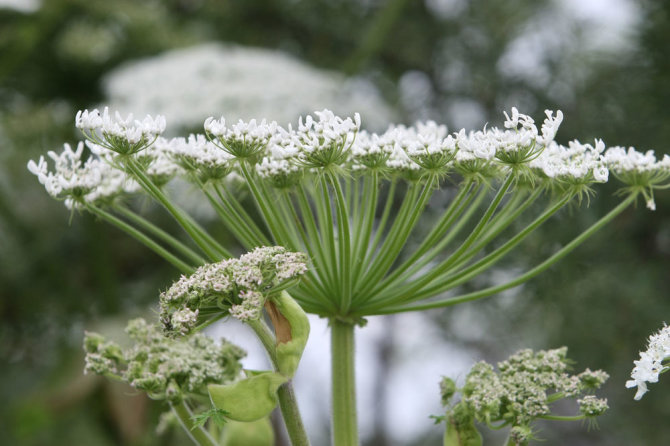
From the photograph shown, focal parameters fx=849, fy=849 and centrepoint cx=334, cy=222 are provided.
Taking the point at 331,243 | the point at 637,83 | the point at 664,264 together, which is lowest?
the point at 331,243

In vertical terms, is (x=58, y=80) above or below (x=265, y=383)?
above

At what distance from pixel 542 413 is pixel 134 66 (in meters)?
3.16

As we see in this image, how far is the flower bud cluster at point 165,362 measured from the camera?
104 centimetres

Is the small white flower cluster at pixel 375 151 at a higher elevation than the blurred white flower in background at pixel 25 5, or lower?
lower

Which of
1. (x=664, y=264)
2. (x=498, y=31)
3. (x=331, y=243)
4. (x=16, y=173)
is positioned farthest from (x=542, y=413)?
(x=16, y=173)

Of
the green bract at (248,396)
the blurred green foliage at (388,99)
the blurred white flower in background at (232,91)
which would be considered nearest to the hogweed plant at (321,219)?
the green bract at (248,396)

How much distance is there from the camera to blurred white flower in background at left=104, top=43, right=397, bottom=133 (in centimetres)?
316

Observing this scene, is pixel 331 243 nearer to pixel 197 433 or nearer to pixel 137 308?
pixel 197 433

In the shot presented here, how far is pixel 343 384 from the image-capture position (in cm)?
115

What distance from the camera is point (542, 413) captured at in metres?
1.00

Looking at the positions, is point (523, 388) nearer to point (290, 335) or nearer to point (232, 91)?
point (290, 335)

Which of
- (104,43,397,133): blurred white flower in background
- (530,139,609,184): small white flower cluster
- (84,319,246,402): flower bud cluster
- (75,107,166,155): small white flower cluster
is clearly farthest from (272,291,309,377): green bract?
(104,43,397,133): blurred white flower in background

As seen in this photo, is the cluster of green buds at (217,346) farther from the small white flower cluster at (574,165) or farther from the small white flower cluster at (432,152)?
the small white flower cluster at (574,165)

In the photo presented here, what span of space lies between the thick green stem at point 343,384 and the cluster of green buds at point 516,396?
13 cm
